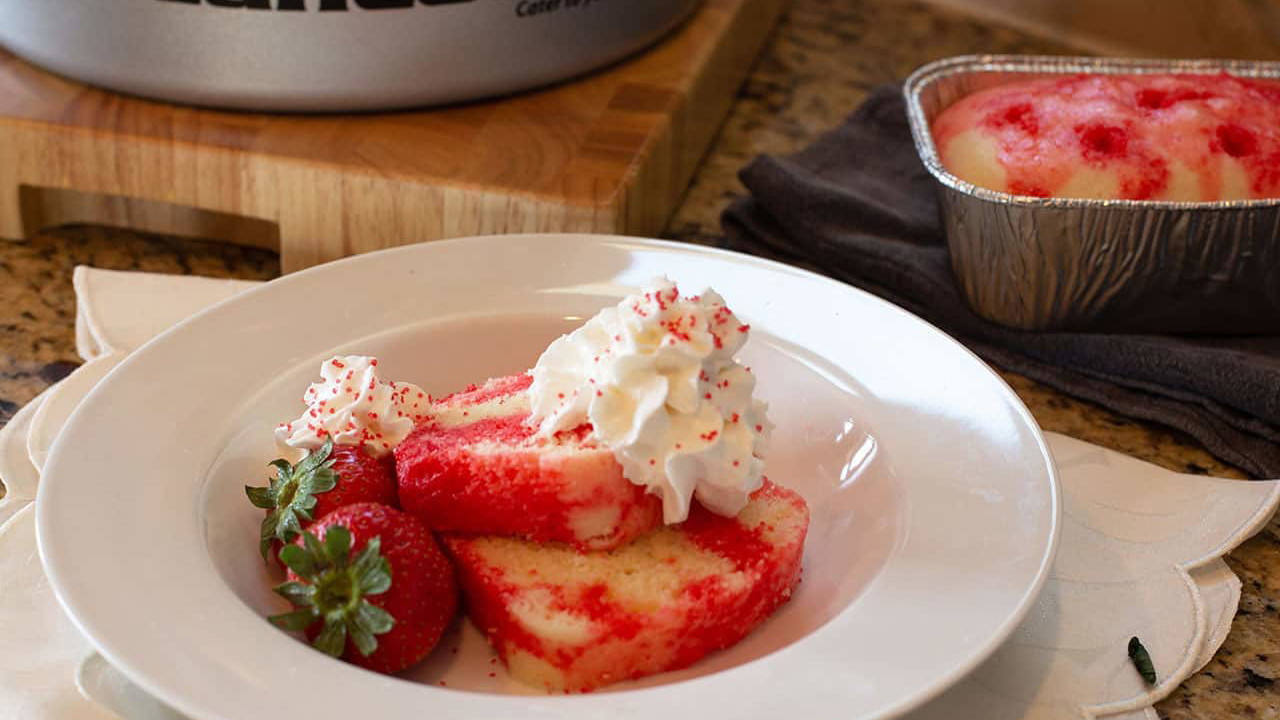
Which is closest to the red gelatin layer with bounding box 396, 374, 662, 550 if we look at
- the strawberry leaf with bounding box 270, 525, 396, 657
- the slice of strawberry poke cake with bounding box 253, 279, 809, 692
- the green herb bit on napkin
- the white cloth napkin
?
the slice of strawberry poke cake with bounding box 253, 279, 809, 692

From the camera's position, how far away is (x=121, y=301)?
126 centimetres

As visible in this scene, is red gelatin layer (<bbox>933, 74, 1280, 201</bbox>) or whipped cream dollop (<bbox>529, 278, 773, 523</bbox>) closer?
whipped cream dollop (<bbox>529, 278, 773, 523</bbox>)

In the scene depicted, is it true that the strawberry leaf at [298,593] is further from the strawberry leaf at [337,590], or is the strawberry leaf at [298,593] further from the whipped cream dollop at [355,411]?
the whipped cream dollop at [355,411]

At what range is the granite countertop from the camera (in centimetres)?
99

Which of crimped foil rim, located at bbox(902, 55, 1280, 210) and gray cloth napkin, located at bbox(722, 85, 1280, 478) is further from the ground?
crimped foil rim, located at bbox(902, 55, 1280, 210)

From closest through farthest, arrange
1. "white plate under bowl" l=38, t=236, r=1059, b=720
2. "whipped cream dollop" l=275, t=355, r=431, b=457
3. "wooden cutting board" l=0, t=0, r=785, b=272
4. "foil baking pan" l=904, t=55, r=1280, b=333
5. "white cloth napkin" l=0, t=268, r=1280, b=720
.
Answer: "white plate under bowl" l=38, t=236, r=1059, b=720
"white cloth napkin" l=0, t=268, r=1280, b=720
"whipped cream dollop" l=275, t=355, r=431, b=457
"foil baking pan" l=904, t=55, r=1280, b=333
"wooden cutting board" l=0, t=0, r=785, b=272

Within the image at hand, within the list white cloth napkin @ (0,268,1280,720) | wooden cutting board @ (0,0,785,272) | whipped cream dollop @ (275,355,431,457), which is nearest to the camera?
white cloth napkin @ (0,268,1280,720)

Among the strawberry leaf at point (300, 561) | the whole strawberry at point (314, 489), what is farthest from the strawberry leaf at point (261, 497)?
the strawberry leaf at point (300, 561)

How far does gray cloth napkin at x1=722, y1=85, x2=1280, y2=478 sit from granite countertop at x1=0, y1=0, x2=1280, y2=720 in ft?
0.08

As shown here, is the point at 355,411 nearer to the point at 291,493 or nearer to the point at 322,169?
the point at 291,493

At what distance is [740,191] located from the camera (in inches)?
66.1

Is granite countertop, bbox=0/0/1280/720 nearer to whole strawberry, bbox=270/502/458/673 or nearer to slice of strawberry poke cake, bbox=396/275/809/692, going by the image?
slice of strawberry poke cake, bbox=396/275/809/692

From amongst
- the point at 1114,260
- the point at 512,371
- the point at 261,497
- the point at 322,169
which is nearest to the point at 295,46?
the point at 322,169

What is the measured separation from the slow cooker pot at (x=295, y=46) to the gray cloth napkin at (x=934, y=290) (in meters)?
0.33
